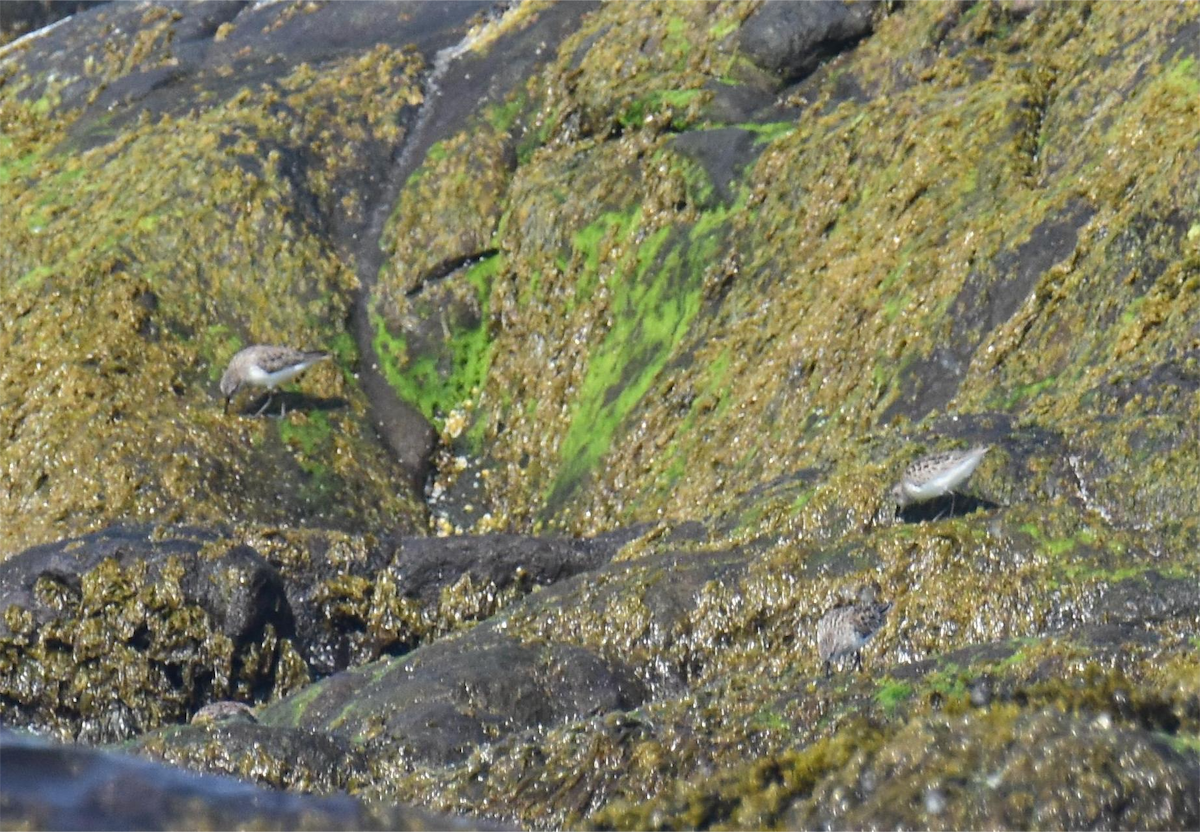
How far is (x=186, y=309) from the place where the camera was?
68.3 ft

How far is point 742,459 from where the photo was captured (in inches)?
590

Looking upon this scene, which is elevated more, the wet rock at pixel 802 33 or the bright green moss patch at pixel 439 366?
the wet rock at pixel 802 33

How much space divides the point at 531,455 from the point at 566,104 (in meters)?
6.54

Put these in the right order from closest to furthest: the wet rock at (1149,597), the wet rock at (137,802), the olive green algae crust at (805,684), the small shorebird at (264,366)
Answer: the wet rock at (137,802)
the olive green algae crust at (805,684)
the wet rock at (1149,597)
the small shorebird at (264,366)

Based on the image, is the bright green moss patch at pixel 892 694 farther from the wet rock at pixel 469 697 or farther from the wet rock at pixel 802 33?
→ the wet rock at pixel 802 33

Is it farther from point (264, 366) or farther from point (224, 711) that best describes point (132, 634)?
point (264, 366)

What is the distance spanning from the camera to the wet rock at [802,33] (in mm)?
20484

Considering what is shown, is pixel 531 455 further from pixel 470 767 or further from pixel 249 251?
pixel 470 767

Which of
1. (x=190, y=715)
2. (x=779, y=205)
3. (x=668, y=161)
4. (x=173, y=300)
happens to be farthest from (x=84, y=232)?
(x=190, y=715)

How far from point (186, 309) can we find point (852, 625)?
14.6 metres

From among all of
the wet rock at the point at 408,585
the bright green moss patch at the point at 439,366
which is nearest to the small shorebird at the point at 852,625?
the wet rock at the point at 408,585

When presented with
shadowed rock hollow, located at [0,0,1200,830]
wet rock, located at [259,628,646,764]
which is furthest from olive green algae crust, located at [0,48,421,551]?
wet rock, located at [259,628,646,764]

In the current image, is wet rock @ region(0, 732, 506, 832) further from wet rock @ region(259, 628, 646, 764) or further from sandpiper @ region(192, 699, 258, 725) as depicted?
sandpiper @ region(192, 699, 258, 725)

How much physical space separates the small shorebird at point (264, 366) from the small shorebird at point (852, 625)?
38.3 ft
